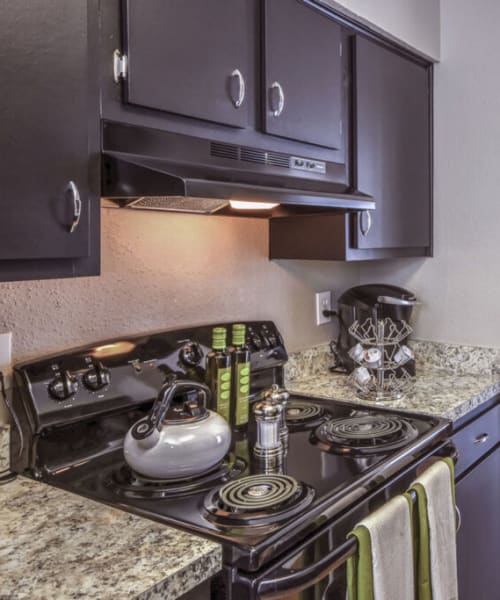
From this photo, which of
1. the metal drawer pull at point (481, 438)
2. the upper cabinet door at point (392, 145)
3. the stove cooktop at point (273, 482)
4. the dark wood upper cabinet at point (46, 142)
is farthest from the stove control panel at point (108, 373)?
the metal drawer pull at point (481, 438)

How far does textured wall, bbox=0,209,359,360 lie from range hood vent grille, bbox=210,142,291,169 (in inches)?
12.4

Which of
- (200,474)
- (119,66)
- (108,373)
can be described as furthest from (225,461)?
(119,66)

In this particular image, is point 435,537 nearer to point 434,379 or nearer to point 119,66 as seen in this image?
point 434,379

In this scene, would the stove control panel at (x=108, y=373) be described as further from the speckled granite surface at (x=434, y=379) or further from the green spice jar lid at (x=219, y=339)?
the speckled granite surface at (x=434, y=379)

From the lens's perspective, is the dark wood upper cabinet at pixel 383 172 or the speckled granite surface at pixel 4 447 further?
the dark wood upper cabinet at pixel 383 172

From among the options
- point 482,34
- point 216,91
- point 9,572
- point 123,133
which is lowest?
point 9,572

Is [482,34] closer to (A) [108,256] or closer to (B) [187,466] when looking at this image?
(A) [108,256]

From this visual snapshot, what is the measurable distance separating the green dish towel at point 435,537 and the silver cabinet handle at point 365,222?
0.79 m

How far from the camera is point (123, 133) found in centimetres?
122

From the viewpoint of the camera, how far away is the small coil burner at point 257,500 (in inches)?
42.8

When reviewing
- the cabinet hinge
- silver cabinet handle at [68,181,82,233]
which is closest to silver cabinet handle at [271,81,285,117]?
the cabinet hinge

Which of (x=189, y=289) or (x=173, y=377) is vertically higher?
(x=189, y=289)

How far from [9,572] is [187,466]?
0.42 m

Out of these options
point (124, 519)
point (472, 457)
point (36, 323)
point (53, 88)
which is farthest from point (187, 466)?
point (472, 457)
